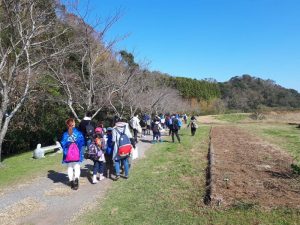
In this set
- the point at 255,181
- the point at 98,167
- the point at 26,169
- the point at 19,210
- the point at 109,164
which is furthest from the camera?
→ the point at 26,169

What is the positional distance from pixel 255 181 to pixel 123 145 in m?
3.33

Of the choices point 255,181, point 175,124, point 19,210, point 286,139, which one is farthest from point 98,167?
point 286,139

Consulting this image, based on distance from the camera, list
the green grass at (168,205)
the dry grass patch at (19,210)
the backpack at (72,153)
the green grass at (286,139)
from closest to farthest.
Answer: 1. the green grass at (168,205)
2. the dry grass patch at (19,210)
3. the backpack at (72,153)
4. the green grass at (286,139)

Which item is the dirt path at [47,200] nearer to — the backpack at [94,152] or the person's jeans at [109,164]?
the person's jeans at [109,164]

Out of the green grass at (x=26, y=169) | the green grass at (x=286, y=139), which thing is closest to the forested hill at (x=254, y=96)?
the green grass at (x=286, y=139)

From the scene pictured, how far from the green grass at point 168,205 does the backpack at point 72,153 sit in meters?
1.13

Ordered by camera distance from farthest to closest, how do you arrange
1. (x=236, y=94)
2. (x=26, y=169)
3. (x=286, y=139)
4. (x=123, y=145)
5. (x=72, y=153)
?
(x=236, y=94) → (x=286, y=139) → (x=26, y=169) → (x=123, y=145) → (x=72, y=153)

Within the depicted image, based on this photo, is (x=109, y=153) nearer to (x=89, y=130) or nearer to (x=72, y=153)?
(x=89, y=130)

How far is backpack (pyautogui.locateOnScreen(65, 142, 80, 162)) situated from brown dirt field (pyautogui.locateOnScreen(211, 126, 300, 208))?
3.20 metres

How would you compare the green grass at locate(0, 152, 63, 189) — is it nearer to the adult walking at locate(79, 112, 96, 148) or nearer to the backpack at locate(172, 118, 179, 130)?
the adult walking at locate(79, 112, 96, 148)

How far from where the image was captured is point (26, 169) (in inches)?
450

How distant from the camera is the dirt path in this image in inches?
255

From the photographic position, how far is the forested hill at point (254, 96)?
4163 inches

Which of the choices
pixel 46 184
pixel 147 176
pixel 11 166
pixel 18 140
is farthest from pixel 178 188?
pixel 18 140
